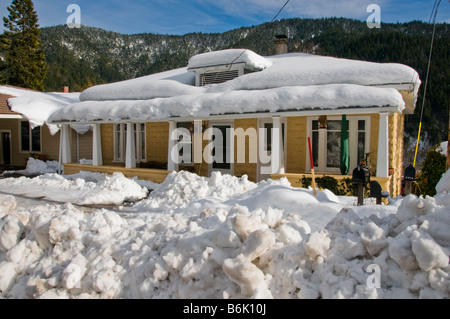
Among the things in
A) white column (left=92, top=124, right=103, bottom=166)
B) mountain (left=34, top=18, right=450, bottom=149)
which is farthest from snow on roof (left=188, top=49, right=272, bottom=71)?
mountain (left=34, top=18, right=450, bottom=149)

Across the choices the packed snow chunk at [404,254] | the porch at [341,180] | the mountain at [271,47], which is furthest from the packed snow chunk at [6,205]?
the mountain at [271,47]

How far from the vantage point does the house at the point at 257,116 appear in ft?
32.8

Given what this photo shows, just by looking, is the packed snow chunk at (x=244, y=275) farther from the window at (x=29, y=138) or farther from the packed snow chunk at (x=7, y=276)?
the window at (x=29, y=138)

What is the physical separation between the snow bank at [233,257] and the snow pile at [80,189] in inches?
212

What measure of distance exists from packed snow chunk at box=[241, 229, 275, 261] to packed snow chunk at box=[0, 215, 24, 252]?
10.7 feet

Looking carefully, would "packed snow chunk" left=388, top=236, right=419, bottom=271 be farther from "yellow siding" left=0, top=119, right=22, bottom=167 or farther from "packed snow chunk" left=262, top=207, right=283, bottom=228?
"yellow siding" left=0, top=119, right=22, bottom=167

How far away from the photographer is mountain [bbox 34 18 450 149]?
4859 cm

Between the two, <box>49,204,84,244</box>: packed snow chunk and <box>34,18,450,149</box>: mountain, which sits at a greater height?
<box>34,18,450,149</box>: mountain

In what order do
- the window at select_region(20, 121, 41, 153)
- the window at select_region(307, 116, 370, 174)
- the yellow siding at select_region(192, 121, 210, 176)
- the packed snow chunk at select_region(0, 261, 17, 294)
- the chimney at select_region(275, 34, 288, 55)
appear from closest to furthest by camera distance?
the packed snow chunk at select_region(0, 261, 17, 294), the window at select_region(307, 116, 370, 174), the yellow siding at select_region(192, 121, 210, 176), the chimney at select_region(275, 34, 288, 55), the window at select_region(20, 121, 41, 153)

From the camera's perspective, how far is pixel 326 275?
306 cm

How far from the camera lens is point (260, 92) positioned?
1121cm
